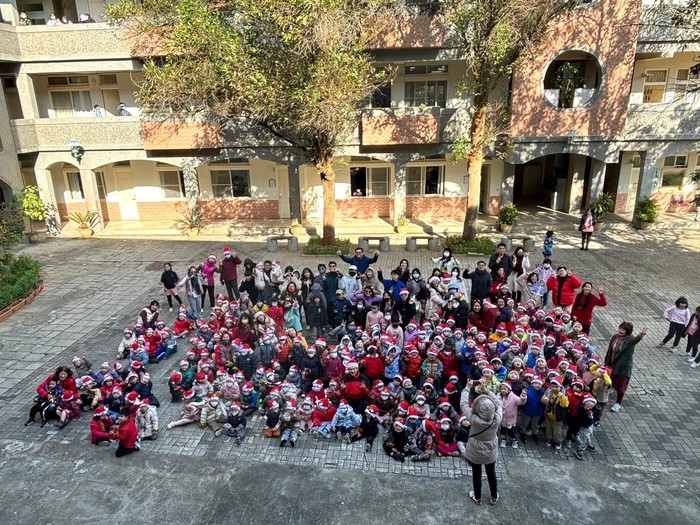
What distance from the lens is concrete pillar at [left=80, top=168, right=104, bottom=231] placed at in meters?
20.7

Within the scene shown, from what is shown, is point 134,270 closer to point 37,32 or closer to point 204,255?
point 204,255

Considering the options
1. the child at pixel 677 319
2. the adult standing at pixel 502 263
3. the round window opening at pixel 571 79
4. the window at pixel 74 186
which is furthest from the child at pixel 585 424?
the window at pixel 74 186

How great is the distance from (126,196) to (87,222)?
242cm

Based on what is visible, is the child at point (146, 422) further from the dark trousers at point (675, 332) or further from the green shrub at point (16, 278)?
the dark trousers at point (675, 332)

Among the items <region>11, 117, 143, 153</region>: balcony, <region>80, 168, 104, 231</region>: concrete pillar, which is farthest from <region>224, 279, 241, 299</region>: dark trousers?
<region>80, 168, 104, 231</region>: concrete pillar

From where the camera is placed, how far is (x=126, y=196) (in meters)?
22.9

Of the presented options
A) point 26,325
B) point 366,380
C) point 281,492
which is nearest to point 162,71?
point 26,325

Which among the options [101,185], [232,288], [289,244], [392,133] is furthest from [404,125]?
[101,185]

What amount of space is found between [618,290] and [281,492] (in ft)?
36.3

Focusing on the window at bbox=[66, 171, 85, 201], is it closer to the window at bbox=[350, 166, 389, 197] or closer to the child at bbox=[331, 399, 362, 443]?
the window at bbox=[350, 166, 389, 197]

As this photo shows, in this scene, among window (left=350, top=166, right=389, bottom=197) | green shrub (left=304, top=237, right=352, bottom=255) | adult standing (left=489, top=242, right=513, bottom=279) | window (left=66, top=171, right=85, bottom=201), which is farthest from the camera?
window (left=66, top=171, right=85, bottom=201)

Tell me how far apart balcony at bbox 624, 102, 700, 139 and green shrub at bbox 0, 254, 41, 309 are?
20506 mm

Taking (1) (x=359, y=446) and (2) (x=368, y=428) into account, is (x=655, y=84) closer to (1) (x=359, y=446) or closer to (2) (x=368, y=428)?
(2) (x=368, y=428)

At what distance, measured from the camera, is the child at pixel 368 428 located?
790cm
